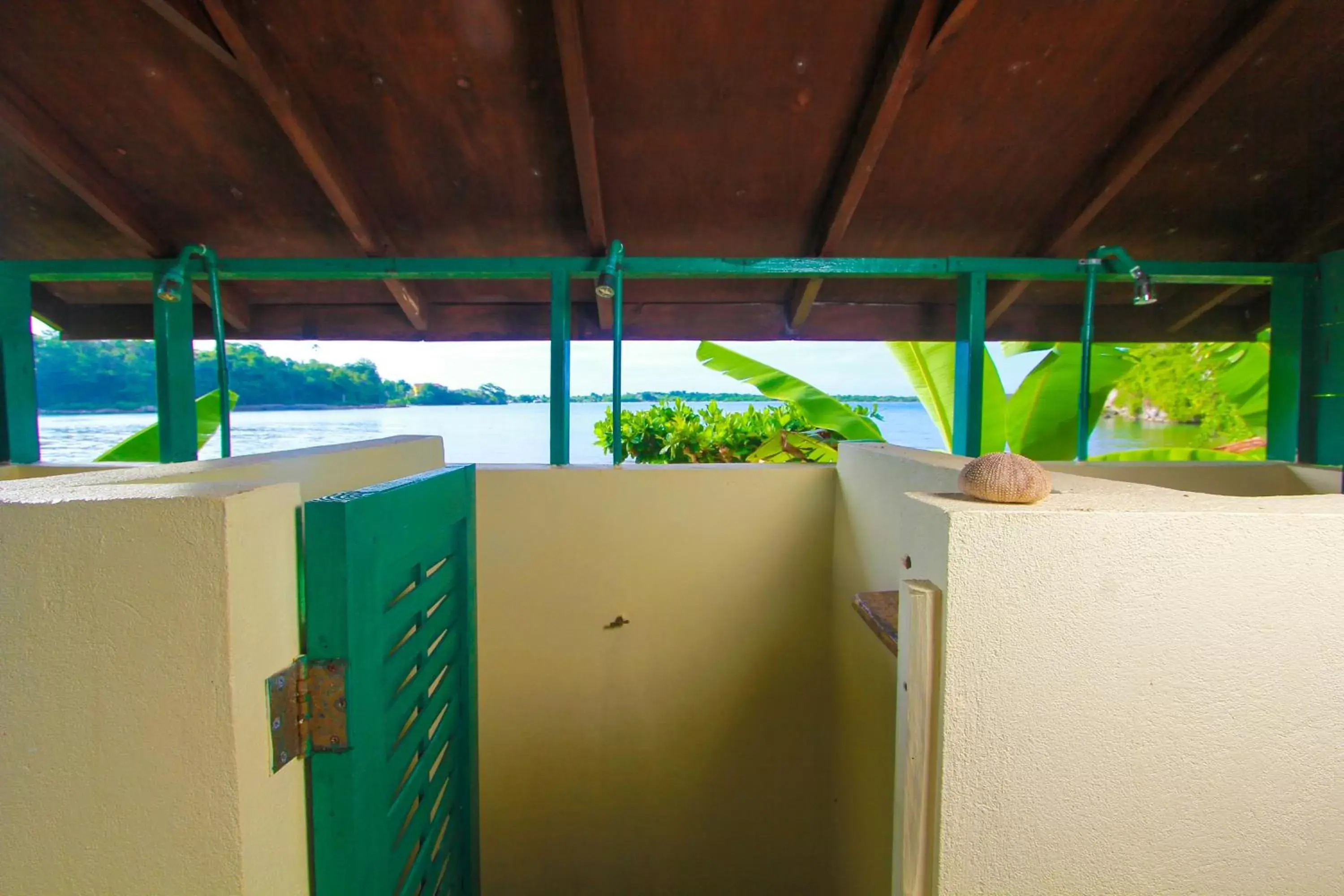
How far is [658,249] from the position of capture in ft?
7.71

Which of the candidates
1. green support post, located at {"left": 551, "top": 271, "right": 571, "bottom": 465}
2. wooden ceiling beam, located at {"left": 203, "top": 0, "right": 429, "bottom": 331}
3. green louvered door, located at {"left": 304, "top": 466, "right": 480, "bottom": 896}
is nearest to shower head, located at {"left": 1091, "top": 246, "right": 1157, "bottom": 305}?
green support post, located at {"left": 551, "top": 271, "right": 571, "bottom": 465}

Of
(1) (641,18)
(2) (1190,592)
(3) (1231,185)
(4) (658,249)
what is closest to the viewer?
(2) (1190,592)

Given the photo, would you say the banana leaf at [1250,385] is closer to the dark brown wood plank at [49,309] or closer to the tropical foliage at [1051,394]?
the tropical foliage at [1051,394]

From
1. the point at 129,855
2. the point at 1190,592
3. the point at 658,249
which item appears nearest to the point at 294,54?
the point at 658,249

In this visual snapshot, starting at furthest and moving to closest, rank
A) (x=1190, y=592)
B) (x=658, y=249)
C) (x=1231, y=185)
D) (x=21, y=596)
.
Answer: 1. (x=658, y=249)
2. (x=1231, y=185)
3. (x=1190, y=592)
4. (x=21, y=596)

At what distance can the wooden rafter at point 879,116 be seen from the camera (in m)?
1.64

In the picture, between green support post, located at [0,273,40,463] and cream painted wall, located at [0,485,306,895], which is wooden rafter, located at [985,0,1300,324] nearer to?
cream painted wall, located at [0,485,306,895]

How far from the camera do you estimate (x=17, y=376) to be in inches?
88.3

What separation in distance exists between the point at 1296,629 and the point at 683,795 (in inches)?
71.3

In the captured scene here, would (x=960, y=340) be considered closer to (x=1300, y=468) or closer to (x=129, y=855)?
(x=1300, y=468)

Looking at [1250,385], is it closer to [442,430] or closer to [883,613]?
[883,613]

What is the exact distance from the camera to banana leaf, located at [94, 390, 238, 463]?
289 centimetres

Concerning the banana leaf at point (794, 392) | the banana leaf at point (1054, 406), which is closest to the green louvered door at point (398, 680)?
the banana leaf at point (794, 392)

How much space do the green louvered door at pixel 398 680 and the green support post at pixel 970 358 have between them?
181 cm
